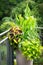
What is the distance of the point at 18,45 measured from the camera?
423cm

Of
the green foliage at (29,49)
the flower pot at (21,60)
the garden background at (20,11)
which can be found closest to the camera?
the green foliage at (29,49)

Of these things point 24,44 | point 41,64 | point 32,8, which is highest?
point 24,44

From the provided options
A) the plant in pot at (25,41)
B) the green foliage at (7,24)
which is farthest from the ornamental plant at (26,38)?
the green foliage at (7,24)

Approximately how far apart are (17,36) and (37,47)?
37 cm

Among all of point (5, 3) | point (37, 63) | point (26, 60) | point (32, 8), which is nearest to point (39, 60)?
point (37, 63)

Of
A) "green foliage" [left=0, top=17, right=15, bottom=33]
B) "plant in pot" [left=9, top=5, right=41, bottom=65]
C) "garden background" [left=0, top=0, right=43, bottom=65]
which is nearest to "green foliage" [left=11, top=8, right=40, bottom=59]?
"plant in pot" [left=9, top=5, right=41, bottom=65]

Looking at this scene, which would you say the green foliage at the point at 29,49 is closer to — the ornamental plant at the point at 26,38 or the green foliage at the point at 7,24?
the ornamental plant at the point at 26,38

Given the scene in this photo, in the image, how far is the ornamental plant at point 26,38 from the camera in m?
4.13

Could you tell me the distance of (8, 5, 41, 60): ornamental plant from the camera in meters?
4.13

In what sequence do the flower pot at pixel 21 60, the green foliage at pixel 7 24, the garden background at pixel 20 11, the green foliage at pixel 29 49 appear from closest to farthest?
the green foliage at pixel 29 49 < the flower pot at pixel 21 60 < the green foliage at pixel 7 24 < the garden background at pixel 20 11

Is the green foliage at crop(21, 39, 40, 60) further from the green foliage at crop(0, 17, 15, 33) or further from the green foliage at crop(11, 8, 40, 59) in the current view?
the green foliage at crop(0, 17, 15, 33)

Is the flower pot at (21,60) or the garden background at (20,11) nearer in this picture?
the flower pot at (21,60)

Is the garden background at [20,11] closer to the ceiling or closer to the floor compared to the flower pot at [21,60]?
closer to the floor

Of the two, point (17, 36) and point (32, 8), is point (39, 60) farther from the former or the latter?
point (32, 8)
